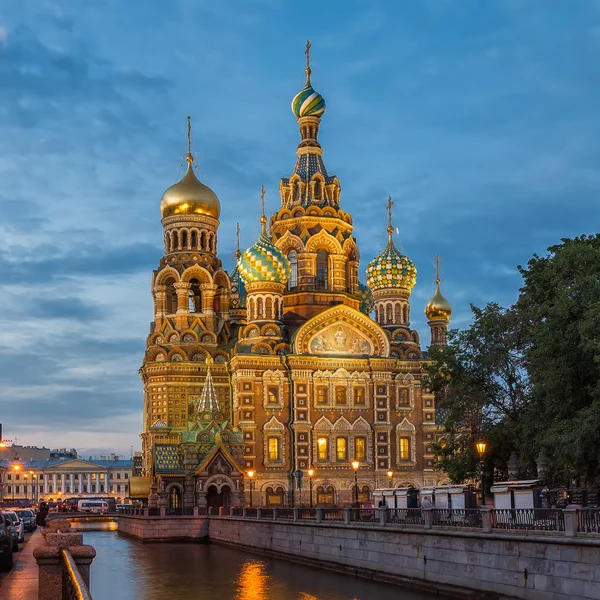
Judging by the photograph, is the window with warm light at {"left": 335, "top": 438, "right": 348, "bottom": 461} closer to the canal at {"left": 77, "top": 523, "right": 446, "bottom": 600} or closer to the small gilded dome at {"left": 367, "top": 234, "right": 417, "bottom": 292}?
the small gilded dome at {"left": 367, "top": 234, "right": 417, "bottom": 292}

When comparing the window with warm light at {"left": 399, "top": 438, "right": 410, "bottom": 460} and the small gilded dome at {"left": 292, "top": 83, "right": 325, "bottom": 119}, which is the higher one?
the small gilded dome at {"left": 292, "top": 83, "right": 325, "bottom": 119}

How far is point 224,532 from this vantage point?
152ft

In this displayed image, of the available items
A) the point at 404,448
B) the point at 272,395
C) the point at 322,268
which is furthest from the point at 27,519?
the point at 322,268

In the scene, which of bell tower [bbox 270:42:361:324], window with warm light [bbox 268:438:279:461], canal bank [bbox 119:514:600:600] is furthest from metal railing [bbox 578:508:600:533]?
bell tower [bbox 270:42:361:324]

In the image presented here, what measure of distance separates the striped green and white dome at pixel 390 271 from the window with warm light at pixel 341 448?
11458 millimetres

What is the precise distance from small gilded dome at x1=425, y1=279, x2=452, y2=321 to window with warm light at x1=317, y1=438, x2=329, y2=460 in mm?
18593

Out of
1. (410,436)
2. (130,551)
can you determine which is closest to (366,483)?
(410,436)

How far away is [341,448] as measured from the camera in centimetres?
5934

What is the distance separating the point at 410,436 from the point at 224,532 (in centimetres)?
1849

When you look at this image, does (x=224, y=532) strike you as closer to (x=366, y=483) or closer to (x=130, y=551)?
(x=130, y=551)

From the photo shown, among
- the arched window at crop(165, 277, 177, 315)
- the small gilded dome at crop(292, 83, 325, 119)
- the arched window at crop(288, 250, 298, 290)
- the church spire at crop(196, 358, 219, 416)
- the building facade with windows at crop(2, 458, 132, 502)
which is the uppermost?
the small gilded dome at crop(292, 83, 325, 119)

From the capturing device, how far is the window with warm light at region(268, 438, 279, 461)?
58000mm

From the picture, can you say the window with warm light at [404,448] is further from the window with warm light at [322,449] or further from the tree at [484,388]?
the tree at [484,388]

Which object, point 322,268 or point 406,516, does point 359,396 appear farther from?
point 406,516
